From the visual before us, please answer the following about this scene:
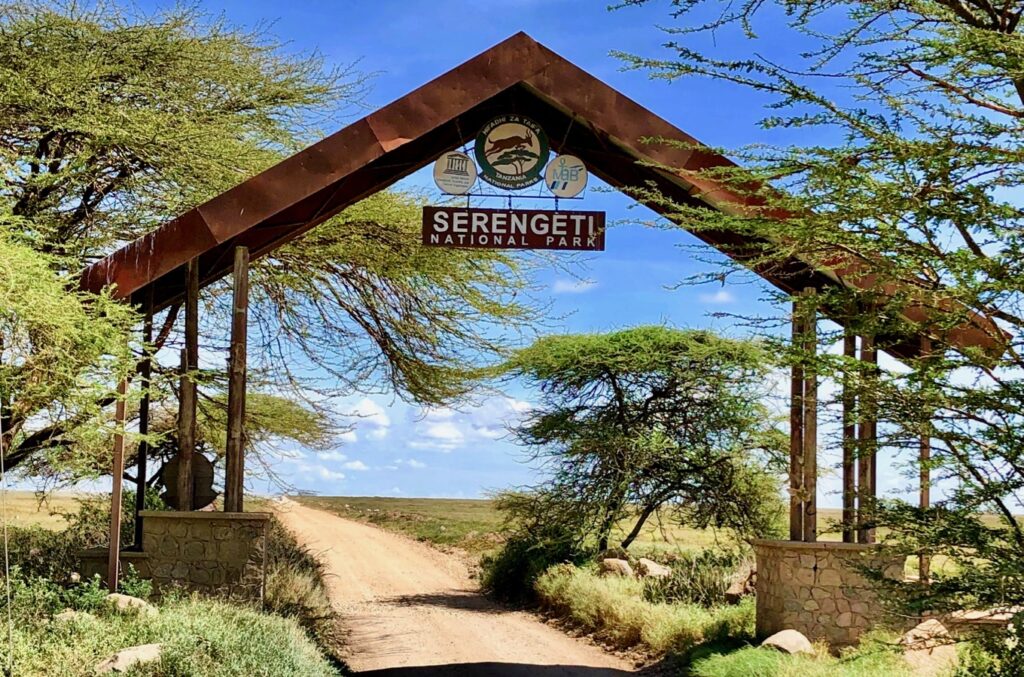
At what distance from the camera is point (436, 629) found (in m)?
15.3

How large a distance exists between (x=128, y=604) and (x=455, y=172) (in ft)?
18.4

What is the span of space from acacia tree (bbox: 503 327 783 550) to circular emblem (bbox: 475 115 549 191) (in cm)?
683

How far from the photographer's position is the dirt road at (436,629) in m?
12.2

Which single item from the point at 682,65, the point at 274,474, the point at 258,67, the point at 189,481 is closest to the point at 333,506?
the point at 274,474

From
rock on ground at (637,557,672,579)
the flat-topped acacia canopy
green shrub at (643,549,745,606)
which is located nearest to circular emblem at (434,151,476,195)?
the flat-topped acacia canopy

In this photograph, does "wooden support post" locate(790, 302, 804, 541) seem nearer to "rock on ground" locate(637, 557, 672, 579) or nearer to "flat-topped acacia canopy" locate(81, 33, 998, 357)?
"flat-topped acacia canopy" locate(81, 33, 998, 357)

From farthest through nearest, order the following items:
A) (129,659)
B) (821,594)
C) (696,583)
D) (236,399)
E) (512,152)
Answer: (696,583), (512,152), (236,399), (821,594), (129,659)

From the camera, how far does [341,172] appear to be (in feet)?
35.9

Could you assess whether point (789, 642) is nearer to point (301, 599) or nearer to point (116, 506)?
point (301, 599)

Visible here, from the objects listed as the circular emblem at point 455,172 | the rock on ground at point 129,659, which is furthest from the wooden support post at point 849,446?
the rock on ground at point 129,659

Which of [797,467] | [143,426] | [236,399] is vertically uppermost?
[236,399]

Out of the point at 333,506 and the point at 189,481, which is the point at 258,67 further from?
the point at 333,506

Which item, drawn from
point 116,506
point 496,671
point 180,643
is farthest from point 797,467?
point 116,506

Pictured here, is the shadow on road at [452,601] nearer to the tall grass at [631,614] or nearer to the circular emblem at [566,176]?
the tall grass at [631,614]
